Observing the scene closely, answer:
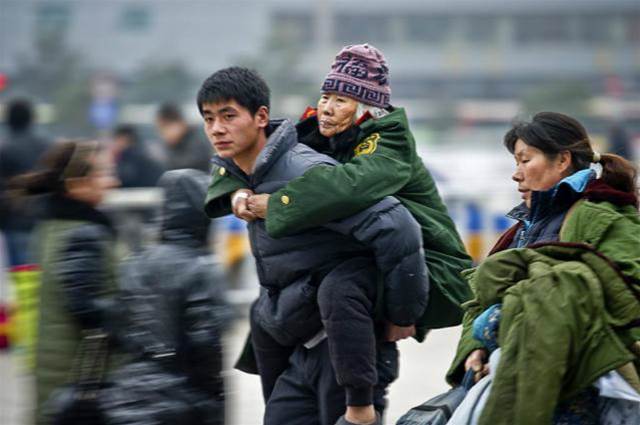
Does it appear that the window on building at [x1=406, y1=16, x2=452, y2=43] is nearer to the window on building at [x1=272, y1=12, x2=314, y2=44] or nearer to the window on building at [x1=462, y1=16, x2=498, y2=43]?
the window on building at [x1=462, y1=16, x2=498, y2=43]

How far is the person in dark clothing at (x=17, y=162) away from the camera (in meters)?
8.88

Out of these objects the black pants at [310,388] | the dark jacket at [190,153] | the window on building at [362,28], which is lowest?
the window on building at [362,28]

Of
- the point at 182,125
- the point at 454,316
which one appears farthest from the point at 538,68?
the point at 454,316

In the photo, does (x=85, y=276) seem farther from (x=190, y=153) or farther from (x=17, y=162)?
(x=190, y=153)

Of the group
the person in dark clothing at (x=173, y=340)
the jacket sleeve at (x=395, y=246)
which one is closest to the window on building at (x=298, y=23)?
the jacket sleeve at (x=395, y=246)

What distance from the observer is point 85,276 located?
3.98 m

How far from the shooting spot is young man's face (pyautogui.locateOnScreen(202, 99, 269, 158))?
13.8ft

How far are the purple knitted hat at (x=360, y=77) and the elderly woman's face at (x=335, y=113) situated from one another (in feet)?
0.08

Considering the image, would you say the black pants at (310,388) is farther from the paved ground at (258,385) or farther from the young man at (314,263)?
the paved ground at (258,385)

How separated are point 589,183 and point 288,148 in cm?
106

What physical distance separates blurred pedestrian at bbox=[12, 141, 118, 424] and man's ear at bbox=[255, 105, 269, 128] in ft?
2.06

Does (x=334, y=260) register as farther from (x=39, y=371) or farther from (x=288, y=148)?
(x=39, y=371)

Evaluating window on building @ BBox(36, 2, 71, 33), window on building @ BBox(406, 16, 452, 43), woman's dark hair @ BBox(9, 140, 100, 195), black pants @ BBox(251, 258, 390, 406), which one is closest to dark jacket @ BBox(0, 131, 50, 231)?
woman's dark hair @ BBox(9, 140, 100, 195)

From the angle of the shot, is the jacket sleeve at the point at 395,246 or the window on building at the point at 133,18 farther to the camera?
the window on building at the point at 133,18
